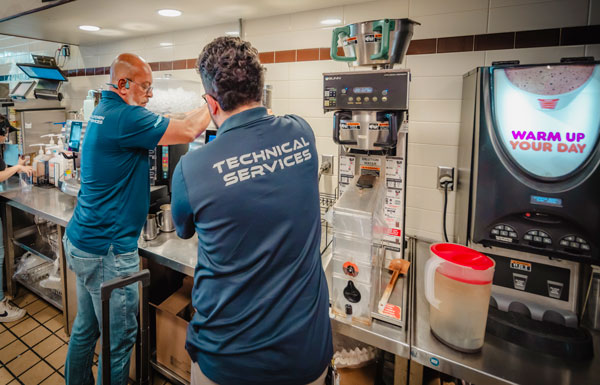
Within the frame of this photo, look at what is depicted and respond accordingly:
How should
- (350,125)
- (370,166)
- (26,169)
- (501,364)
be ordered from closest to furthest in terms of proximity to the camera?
(501,364) < (350,125) < (370,166) < (26,169)

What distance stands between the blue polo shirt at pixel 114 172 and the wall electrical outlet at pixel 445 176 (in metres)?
1.58

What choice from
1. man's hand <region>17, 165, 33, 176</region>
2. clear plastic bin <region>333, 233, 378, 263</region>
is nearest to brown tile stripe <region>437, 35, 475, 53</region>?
clear plastic bin <region>333, 233, 378, 263</region>

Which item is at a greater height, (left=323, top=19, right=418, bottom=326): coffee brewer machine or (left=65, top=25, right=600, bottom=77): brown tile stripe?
(left=65, top=25, right=600, bottom=77): brown tile stripe

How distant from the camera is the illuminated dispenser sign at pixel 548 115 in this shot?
4.07 feet

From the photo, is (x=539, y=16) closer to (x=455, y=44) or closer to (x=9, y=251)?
(x=455, y=44)

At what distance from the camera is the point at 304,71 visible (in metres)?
2.39

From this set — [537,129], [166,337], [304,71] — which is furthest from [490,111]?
[166,337]

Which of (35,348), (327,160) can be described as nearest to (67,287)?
(35,348)

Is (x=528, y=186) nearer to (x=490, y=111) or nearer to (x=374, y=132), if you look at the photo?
(x=490, y=111)

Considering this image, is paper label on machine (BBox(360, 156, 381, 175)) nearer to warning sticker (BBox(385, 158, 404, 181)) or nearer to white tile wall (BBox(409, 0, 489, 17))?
warning sticker (BBox(385, 158, 404, 181))

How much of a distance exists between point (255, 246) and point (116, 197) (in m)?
1.06

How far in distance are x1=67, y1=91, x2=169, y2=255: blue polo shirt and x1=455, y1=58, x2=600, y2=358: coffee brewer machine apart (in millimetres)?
1521

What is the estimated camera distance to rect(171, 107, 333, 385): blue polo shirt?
0.95 meters

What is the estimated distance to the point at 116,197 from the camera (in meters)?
1.66
